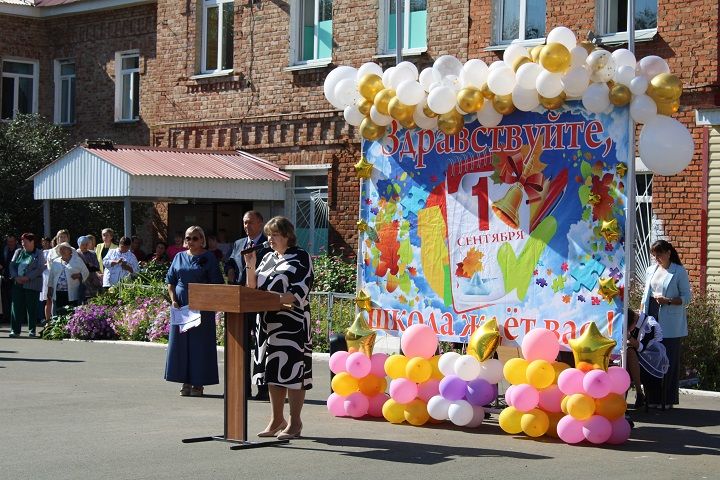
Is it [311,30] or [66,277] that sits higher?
[311,30]

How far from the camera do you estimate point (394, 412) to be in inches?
477

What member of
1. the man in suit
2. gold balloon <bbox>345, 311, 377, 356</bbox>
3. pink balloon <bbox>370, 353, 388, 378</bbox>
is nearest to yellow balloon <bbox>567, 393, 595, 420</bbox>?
pink balloon <bbox>370, 353, 388, 378</bbox>

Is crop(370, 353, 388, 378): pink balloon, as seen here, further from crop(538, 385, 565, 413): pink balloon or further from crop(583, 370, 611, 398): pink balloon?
crop(583, 370, 611, 398): pink balloon

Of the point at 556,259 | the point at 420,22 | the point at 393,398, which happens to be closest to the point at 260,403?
the point at 393,398

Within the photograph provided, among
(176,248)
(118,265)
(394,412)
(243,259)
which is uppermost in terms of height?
(176,248)

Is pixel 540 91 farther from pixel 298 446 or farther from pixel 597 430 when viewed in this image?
pixel 298 446

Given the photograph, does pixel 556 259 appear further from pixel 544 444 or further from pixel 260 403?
Answer: pixel 260 403

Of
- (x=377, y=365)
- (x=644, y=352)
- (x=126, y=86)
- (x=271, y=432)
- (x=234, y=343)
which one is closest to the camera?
(x=234, y=343)

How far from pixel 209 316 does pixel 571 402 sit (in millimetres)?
4621

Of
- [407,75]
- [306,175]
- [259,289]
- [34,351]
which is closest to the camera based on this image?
[259,289]

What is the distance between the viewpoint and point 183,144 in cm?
2736

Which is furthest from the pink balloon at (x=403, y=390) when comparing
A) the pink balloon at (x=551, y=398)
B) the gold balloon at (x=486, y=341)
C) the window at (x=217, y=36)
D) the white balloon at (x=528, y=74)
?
the window at (x=217, y=36)

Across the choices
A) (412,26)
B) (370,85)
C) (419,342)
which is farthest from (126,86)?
(419,342)

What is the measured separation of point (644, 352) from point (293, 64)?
13232 millimetres
